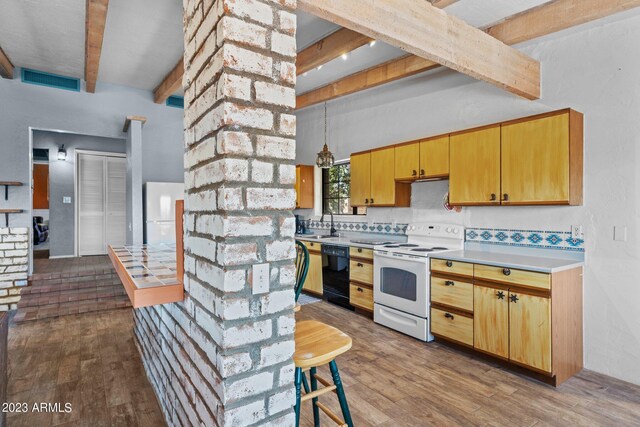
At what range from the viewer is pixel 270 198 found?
47.3 inches

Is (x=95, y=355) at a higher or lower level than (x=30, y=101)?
lower

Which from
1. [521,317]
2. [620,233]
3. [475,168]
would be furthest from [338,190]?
[620,233]

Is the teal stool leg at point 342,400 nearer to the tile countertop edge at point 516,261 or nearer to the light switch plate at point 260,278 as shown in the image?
the light switch plate at point 260,278

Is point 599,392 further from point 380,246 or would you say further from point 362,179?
point 362,179

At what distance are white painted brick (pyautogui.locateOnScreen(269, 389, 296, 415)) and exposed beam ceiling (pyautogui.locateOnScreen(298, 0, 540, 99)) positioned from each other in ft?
5.48

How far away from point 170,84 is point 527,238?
457 centimetres

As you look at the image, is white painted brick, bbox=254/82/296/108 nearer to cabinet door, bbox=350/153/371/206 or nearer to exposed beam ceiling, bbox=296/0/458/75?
exposed beam ceiling, bbox=296/0/458/75

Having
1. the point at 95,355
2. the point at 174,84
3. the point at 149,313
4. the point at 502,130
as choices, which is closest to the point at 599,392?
the point at 502,130

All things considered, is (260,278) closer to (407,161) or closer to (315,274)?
(407,161)

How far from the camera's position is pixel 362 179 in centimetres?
447

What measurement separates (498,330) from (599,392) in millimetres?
707

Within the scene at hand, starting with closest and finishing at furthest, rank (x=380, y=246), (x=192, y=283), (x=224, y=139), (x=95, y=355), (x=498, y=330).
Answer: (x=224, y=139), (x=192, y=283), (x=498, y=330), (x=95, y=355), (x=380, y=246)

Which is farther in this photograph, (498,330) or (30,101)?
(30,101)

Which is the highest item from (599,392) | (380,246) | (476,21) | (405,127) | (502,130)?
(476,21)
